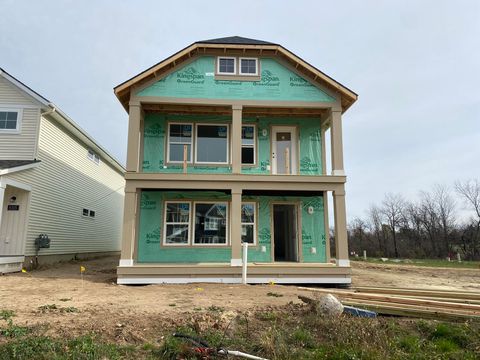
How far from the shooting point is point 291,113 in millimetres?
13742

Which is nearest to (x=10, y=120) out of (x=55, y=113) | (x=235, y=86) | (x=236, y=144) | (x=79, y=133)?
(x=55, y=113)

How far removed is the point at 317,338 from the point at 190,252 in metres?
7.99

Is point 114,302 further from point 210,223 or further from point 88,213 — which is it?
point 88,213

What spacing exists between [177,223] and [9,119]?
793cm

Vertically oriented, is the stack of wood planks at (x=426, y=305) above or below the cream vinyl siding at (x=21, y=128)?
below

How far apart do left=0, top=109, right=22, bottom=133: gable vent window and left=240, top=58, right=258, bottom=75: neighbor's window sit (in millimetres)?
8952

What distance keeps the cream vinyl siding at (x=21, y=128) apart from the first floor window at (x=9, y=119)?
236 millimetres

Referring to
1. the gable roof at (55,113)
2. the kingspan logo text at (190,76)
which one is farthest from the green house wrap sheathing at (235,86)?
the gable roof at (55,113)

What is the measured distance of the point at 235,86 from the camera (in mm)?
12414

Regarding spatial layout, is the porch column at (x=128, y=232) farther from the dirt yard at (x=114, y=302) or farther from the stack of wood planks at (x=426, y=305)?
the stack of wood planks at (x=426, y=305)

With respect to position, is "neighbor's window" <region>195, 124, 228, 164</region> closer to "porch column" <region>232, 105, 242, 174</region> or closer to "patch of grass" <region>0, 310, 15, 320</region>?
"porch column" <region>232, 105, 242, 174</region>

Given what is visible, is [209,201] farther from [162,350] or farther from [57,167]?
[162,350]

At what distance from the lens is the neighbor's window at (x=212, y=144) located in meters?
13.5

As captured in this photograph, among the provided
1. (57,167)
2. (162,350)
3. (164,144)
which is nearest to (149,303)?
(162,350)
